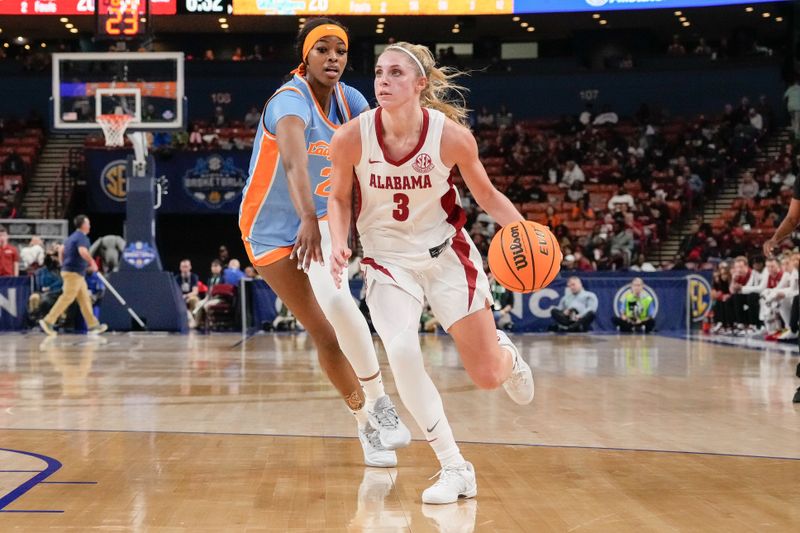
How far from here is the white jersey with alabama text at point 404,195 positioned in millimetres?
4387

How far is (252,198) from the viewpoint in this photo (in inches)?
211

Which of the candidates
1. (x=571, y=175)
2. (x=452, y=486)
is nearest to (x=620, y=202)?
(x=571, y=175)

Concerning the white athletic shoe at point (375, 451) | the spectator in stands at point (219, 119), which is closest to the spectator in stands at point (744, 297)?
the white athletic shoe at point (375, 451)

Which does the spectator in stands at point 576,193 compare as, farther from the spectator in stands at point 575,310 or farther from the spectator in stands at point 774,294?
the spectator in stands at point 774,294

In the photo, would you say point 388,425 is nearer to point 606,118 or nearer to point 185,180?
point 185,180

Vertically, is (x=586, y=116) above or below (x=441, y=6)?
below

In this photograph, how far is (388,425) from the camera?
5.09 meters

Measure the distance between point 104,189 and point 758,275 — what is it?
49.2 ft

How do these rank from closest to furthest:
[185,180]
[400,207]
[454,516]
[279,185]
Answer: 1. [454,516]
2. [400,207]
3. [279,185]
4. [185,180]

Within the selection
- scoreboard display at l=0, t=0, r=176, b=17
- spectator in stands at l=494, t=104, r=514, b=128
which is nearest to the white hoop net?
scoreboard display at l=0, t=0, r=176, b=17

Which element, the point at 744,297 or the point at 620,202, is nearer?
the point at 744,297

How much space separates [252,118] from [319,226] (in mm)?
23689

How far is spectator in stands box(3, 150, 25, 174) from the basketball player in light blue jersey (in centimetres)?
A: 2294

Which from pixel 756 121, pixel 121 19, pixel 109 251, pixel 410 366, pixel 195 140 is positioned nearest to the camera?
pixel 410 366
